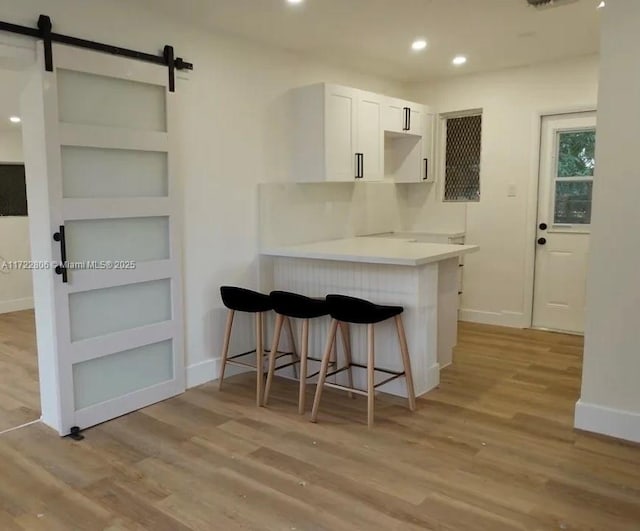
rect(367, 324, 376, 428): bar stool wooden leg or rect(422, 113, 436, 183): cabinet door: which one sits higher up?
rect(422, 113, 436, 183): cabinet door

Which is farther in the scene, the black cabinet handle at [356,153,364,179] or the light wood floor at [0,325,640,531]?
the black cabinet handle at [356,153,364,179]

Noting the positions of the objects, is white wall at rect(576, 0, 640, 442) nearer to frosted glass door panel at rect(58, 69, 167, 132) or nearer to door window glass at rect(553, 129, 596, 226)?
door window glass at rect(553, 129, 596, 226)

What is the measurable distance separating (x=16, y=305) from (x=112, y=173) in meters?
4.35

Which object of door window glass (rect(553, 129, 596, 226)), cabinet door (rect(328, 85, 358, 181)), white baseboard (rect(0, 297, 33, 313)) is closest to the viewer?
cabinet door (rect(328, 85, 358, 181))

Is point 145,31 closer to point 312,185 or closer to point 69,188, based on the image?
point 69,188

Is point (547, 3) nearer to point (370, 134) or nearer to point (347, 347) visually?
point (370, 134)

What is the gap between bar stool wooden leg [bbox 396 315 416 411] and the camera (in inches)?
132

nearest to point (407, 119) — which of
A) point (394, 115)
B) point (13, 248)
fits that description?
point (394, 115)

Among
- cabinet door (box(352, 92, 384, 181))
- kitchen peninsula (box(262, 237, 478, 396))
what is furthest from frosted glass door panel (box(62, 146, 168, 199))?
cabinet door (box(352, 92, 384, 181))

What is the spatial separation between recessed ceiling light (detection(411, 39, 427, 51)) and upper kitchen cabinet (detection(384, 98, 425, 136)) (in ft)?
2.01

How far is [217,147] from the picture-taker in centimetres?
392

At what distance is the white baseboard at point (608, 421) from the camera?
2.96 metres

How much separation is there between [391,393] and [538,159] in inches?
117

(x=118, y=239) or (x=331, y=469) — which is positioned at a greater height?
(x=118, y=239)
